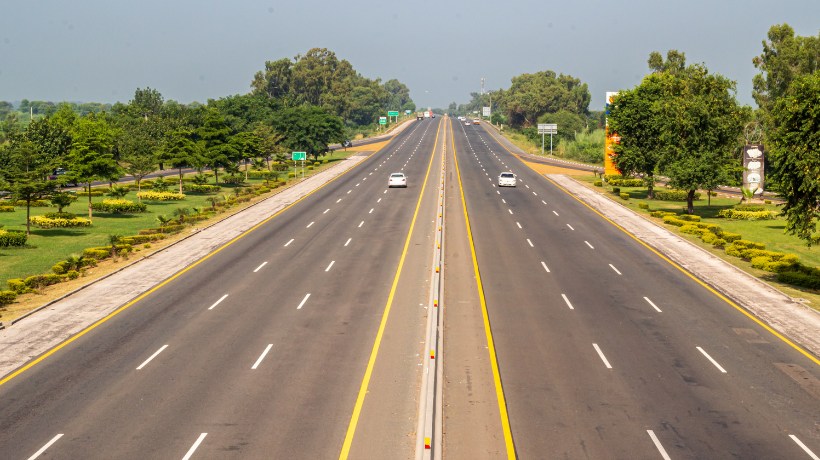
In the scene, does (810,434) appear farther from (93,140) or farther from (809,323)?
(93,140)

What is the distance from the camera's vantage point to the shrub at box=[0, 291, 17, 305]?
2962cm

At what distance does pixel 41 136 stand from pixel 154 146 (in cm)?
1320

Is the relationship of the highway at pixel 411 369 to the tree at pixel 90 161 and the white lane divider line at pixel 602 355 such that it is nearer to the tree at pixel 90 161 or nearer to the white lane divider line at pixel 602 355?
the white lane divider line at pixel 602 355

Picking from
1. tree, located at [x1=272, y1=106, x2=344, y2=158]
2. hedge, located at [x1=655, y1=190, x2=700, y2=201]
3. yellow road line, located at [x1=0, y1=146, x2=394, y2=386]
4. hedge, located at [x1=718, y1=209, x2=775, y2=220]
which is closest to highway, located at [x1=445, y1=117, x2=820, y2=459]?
yellow road line, located at [x1=0, y1=146, x2=394, y2=386]

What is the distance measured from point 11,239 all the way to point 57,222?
7961 millimetres

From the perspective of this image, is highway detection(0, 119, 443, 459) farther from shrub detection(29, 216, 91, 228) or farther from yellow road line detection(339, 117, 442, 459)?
shrub detection(29, 216, 91, 228)

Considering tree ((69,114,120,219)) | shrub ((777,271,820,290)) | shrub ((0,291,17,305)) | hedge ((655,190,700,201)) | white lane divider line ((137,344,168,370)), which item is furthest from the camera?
hedge ((655,190,700,201))

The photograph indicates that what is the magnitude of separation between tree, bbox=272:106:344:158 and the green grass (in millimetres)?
33243

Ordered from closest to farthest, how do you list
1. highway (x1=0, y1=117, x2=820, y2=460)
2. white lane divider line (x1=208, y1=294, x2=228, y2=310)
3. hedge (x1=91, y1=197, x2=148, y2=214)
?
1. highway (x1=0, y1=117, x2=820, y2=460)
2. white lane divider line (x1=208, y1=294, x2=228, y2=310)
3. hedge (x1=91, y1=197, x2=148, y2=214)

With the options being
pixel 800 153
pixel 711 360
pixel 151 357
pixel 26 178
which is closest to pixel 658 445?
pixel 711 360

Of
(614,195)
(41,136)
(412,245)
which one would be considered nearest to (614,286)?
(412,245)

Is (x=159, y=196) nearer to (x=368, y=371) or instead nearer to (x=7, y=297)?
(x=7, y=297)

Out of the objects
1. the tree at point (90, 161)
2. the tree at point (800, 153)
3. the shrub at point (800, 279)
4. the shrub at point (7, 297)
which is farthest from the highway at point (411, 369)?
the tree at point (90, 161)

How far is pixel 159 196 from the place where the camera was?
68.7 meters
